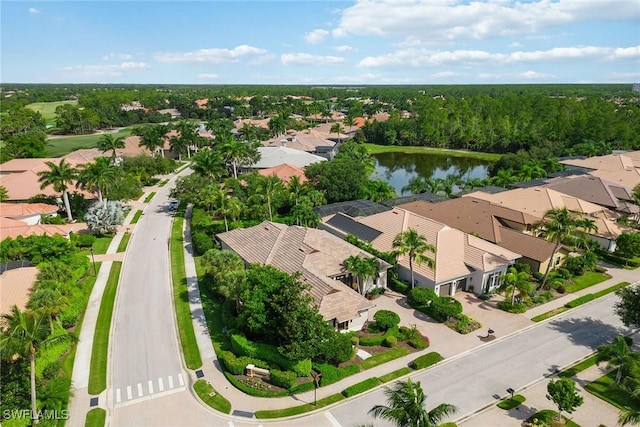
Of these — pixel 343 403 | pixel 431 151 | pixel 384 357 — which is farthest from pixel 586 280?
pixel 431 151

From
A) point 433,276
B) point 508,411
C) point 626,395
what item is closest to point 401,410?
point 508,411

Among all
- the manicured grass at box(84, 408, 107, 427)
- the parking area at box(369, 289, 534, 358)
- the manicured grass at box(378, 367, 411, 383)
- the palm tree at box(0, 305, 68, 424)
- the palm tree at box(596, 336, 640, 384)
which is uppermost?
the palm tree at box(0, 305, 68, 424)

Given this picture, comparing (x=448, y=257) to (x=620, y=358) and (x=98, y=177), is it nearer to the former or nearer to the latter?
(x=620, y=358)

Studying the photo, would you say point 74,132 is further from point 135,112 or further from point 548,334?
point 548,334

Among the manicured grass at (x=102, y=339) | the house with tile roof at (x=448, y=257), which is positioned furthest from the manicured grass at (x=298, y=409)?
the house with tile roof at (x=448, y=257)

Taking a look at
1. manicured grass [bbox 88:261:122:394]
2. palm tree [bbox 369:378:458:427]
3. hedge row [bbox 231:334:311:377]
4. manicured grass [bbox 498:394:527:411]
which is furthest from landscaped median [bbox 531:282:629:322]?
manicured grass [bbox 88:261:122:394]

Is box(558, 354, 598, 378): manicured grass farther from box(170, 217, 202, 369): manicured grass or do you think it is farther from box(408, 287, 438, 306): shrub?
box(170, 217, 202, 369): manicured grass
